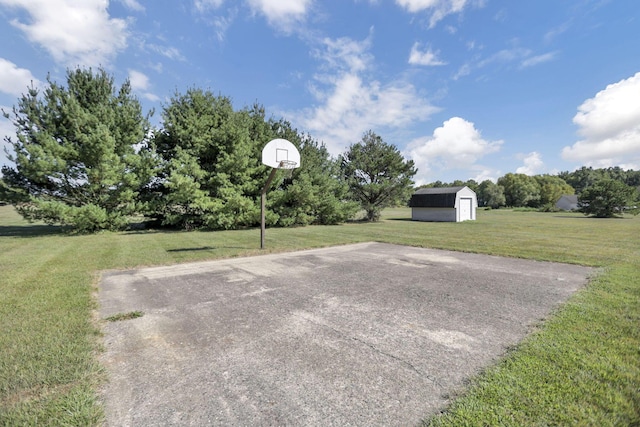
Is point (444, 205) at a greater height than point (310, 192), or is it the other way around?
point (310, 192)

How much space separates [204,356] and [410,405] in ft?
6.88

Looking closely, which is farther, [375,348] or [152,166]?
[152,166]

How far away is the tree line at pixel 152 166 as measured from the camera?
43.8ft

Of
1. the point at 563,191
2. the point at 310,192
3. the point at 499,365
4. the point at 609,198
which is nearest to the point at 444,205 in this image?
the point at 310,192

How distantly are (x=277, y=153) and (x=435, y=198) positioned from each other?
21.3 metres

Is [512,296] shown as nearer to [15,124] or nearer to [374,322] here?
[374,322]

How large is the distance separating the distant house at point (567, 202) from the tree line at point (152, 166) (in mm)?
54856

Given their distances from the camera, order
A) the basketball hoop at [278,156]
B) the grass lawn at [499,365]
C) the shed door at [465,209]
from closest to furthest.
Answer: the grass lawn at [499,365], the basketball hoop at [278,156], the shed door at [465,209]

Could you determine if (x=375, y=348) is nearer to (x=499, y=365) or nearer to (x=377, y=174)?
(x=499, y=365)

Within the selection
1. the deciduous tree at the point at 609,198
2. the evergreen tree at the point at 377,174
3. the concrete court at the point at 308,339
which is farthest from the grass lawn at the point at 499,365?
the deciduous tree at the point at 609,198

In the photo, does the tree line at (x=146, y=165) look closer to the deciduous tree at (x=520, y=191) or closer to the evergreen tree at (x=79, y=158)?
the evergreen tree at (x=79, y=158)

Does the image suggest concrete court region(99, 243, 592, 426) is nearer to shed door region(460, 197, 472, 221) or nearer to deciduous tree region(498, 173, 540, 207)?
shed door region(460, 197, 472, 221)

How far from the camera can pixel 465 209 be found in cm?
2595

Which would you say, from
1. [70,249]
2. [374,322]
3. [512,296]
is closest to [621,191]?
[512,296]
